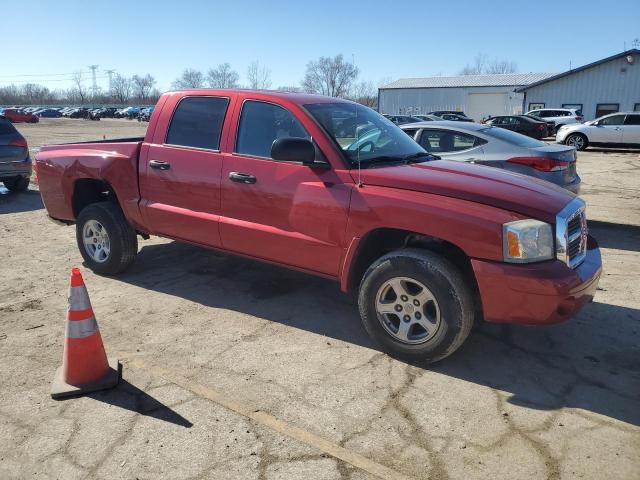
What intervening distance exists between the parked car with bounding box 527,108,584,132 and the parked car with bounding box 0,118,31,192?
1143 inches

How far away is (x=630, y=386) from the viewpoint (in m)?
3.37

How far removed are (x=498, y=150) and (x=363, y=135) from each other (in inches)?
133

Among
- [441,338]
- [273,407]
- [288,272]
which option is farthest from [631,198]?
[273,407]

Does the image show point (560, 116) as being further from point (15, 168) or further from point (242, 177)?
point (242, 177)

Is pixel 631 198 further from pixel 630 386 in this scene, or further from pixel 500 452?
pixel 500 452

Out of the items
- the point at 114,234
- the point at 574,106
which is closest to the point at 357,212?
the point at 114,234

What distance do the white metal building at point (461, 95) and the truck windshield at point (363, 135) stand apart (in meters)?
51.7

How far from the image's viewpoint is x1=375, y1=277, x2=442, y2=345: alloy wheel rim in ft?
11.5

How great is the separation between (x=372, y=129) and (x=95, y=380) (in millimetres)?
2902

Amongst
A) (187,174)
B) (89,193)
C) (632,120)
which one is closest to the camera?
(187,174)

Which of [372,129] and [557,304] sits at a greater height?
[372,129]

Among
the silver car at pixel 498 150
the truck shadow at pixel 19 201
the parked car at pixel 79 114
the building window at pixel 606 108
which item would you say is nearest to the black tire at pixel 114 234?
the silver car at pixel 498 150

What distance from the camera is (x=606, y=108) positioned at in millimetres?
34625

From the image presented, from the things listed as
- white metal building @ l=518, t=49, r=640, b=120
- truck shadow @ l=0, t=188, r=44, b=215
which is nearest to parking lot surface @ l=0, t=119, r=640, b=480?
truck shadow @ l=0, t=188, r=44, b=215
